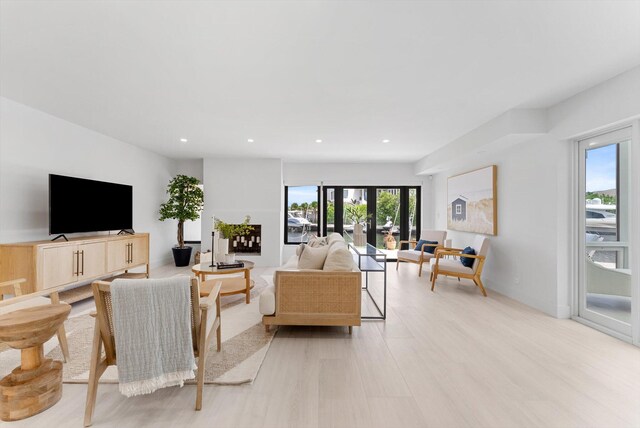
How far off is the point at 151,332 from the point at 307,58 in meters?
2.30

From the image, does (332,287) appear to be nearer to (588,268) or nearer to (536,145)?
(588,268)

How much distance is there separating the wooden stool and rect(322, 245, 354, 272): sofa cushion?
7.14 feet

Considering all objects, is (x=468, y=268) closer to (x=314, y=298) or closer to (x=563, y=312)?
(x=563, y=312)

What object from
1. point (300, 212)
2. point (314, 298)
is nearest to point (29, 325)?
point (314, 298)

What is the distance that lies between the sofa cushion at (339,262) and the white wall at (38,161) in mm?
3718

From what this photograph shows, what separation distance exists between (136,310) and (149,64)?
2030mm

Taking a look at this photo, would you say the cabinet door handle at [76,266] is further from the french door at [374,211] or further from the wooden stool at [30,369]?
the french door at [374,211]

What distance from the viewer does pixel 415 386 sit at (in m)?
2.13

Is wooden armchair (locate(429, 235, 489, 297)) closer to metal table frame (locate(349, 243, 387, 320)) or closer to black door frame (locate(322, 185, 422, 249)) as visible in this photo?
metal table frame (locate(349, 243, 387, 320))

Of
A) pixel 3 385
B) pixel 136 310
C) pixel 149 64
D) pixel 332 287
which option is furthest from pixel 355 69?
pixel 3 385

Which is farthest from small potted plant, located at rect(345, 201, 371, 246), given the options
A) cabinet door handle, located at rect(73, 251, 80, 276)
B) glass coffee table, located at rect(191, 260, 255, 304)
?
cabinet door handle, located at rect(73, 251, 80, 276)

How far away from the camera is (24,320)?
185 cm

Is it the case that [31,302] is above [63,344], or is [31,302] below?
above

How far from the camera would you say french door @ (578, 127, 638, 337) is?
295 cm
